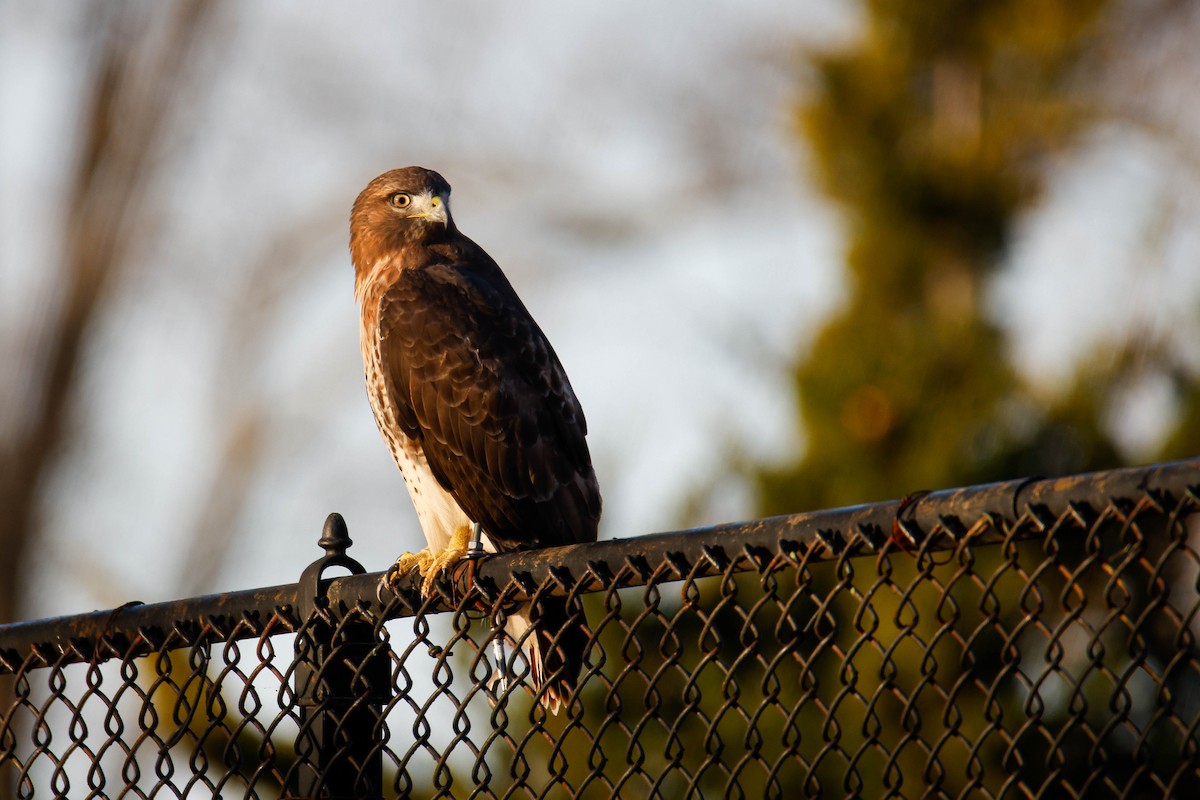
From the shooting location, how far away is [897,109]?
8484mm

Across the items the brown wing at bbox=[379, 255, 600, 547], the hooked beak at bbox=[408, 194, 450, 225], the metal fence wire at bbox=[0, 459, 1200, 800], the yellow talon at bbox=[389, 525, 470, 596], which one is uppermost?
the hooked beak at bbox=[408, 194, 450, 225]

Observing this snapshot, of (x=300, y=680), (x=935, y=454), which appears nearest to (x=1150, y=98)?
(x=935, y=454)

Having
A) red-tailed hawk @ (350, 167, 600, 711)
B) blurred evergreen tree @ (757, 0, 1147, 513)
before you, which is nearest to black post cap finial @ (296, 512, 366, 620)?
red-tailed hawk @ (350, 167, 600, 711)

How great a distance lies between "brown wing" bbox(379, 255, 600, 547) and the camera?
441cm

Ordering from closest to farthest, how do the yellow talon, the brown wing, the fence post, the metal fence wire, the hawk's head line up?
the metal fence wire
the fence post
the yellow talon
the brown wing
the hawk's head

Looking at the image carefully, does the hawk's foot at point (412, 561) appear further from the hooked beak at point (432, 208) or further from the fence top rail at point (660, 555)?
the hooked beak at point (432, 208)

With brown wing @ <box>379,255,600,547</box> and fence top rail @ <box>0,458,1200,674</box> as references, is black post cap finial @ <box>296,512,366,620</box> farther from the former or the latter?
brown wing @ <box>379,255,600,547</box>

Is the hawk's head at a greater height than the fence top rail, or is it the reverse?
A: the hawk's head

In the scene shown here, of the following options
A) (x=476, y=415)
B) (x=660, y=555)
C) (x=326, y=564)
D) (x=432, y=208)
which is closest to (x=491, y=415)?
(x=476, y=415)

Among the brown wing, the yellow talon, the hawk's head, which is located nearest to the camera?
the yellow talon

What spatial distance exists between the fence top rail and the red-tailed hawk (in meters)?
1.17

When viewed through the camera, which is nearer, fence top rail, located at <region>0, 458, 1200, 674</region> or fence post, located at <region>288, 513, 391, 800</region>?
fence top rail, located at <region>0, 458, 1200, 674</region>

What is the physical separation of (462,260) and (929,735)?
2.69 m

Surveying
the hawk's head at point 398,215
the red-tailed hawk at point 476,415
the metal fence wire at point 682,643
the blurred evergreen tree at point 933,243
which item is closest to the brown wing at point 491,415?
the red-tailed hawk at point 476,415
